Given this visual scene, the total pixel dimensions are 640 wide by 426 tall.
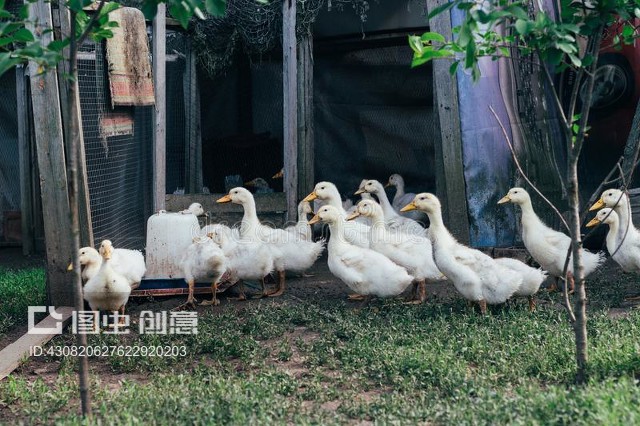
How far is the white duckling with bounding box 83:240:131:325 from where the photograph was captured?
6.73 meters

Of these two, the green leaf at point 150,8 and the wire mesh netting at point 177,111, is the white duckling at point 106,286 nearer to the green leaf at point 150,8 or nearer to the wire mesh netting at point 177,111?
the green leaf at point 150,8

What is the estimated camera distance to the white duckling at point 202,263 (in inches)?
297

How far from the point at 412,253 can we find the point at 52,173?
3198mm

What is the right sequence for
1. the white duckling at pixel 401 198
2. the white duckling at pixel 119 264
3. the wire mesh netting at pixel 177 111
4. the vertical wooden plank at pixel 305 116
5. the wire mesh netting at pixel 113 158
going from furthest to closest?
the wire mesh netting at pixel 177 111 < the white duckling at pixel 401 198 < the vertical wooden plank at pixel 305 116 < the wire mesh netting at pixel 113 158 < the white duckling at pixel 119 264

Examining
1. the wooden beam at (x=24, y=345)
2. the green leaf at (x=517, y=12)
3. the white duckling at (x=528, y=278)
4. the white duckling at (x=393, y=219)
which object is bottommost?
the wooden beam at (x=24, y=345)

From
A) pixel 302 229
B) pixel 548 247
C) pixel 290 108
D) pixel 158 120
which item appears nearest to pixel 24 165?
pixel 158 120

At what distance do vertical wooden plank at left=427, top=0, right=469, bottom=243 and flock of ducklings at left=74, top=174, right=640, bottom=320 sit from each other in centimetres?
114

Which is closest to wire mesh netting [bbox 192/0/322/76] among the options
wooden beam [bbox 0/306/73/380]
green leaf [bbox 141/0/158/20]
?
wooden beam [bbox 0/306/73/380]

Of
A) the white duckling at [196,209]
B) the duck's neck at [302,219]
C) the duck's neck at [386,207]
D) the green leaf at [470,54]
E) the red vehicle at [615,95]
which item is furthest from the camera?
the red vehicle at [615,95]

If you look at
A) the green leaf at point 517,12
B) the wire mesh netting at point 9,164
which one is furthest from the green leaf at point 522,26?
the wire mesh netting at point 9,164

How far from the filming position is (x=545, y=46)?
429 centimetres

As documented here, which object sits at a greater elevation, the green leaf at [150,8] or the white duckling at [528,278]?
the green leaf at [150,8]

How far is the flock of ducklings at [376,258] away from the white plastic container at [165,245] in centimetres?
24

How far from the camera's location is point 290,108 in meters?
9.80
